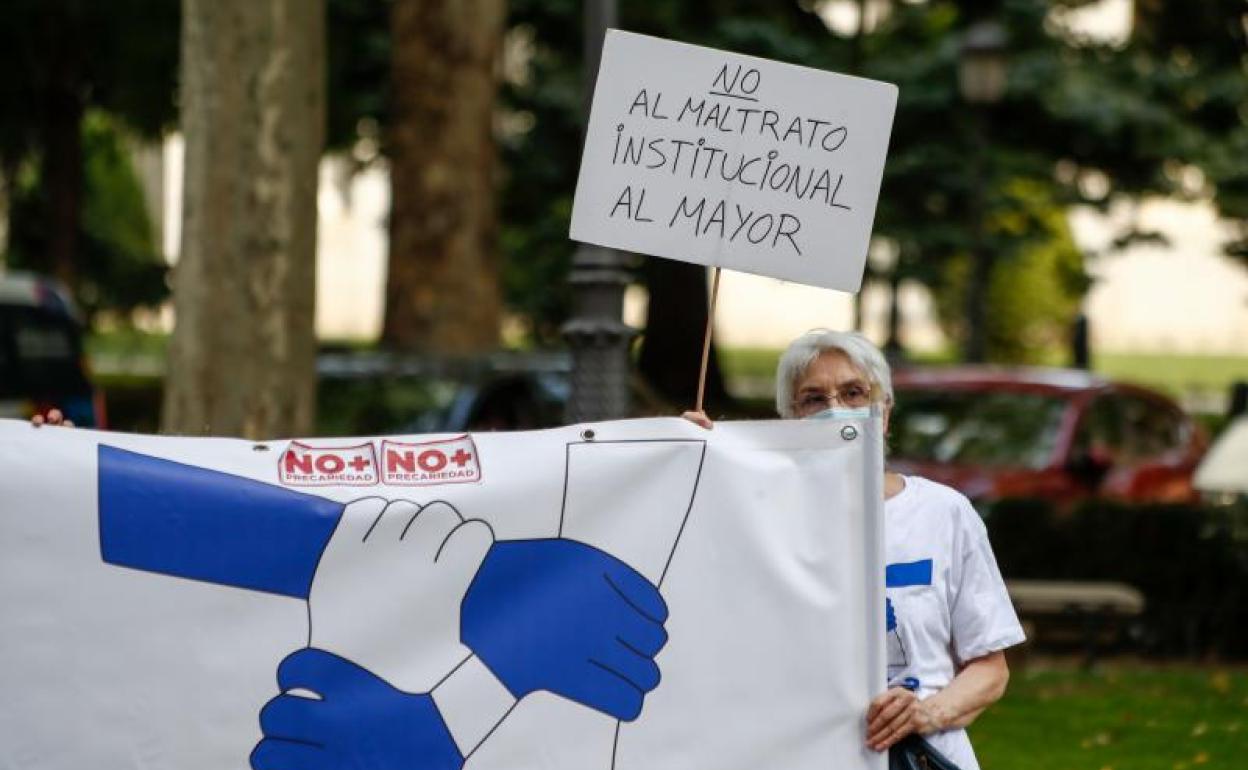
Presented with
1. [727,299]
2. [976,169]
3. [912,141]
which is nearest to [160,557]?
[976,169]

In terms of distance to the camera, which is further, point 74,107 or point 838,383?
point 74,107

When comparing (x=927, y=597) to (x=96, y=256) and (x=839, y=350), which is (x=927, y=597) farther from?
(x=96, y=256)

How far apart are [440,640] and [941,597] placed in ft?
3.08

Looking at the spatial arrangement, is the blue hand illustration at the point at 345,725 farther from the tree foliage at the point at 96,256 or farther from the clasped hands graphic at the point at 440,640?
the tree foliage at the point at 96,256

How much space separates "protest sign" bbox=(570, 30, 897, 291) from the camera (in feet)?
15.7

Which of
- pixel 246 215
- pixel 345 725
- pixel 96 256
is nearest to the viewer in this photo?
pixel 345 725

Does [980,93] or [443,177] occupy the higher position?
[980,93]

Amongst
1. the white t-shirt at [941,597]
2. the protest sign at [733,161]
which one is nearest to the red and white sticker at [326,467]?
the protest sign at [733,161]

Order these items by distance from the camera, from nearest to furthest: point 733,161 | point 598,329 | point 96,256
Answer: point 733,161 < point 598,329 < point 96,256

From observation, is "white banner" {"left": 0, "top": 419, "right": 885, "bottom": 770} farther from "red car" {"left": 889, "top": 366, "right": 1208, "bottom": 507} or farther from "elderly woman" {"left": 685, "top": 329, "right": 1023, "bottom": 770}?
"red car" {"left": 889, "top": 366, "right": 1208, "bottom": 507}

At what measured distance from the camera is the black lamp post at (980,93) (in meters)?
19.5

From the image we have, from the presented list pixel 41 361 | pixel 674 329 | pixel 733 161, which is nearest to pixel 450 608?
pixel 733 161

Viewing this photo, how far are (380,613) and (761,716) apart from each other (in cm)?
74

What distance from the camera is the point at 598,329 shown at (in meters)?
10.7
